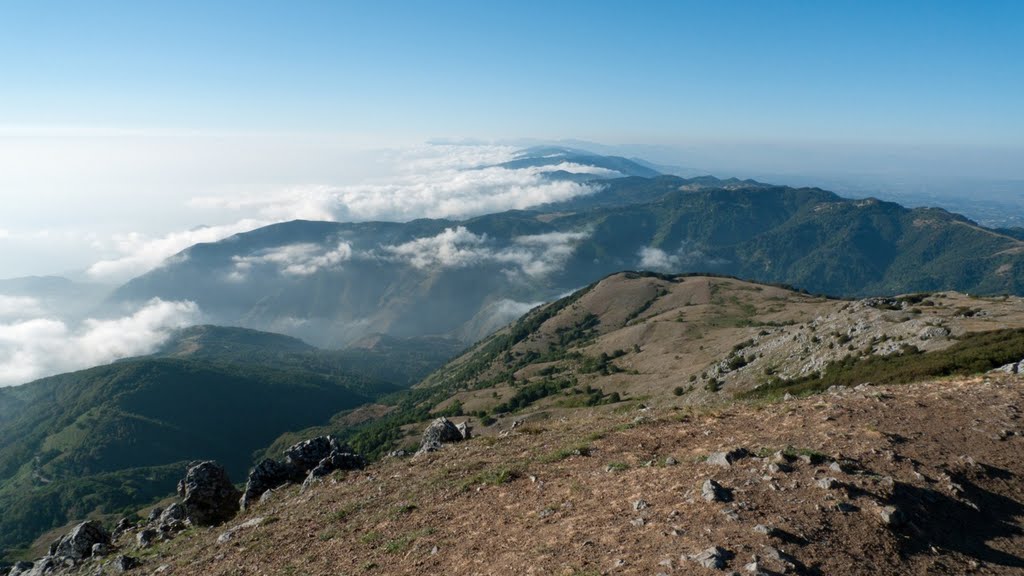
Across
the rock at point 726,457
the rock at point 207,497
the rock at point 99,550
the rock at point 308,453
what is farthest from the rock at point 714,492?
the rock at point 99,550

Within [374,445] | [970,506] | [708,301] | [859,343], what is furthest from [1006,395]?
[708,301]

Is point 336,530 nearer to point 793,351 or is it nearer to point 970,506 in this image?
point 970,506

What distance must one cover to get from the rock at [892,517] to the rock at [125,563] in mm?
28850

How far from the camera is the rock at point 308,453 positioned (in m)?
31.8

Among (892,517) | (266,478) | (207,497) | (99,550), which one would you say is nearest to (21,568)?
(99,550)

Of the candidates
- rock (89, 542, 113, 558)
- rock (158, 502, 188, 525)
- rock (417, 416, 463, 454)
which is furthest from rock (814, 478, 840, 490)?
rock (89, 542, 113, 558)

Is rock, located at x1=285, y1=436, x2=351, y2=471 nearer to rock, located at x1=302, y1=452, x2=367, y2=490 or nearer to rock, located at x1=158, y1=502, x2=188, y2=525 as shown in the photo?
rock, located at x1=302, y1=452, x2=367, y2=490

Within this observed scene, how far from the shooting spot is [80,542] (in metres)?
27.6

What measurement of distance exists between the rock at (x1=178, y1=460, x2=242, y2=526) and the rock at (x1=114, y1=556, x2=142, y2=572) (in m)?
4.40

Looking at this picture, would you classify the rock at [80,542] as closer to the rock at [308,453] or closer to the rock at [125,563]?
the rock at [125,563]

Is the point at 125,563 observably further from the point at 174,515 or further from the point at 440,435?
the point at 440,435

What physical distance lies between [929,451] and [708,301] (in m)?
178

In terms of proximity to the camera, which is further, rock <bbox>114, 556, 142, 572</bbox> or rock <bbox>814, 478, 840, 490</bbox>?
rock <bbox>114, 556, 142, 572</bbox>

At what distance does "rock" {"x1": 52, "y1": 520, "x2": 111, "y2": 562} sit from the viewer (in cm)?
2701
